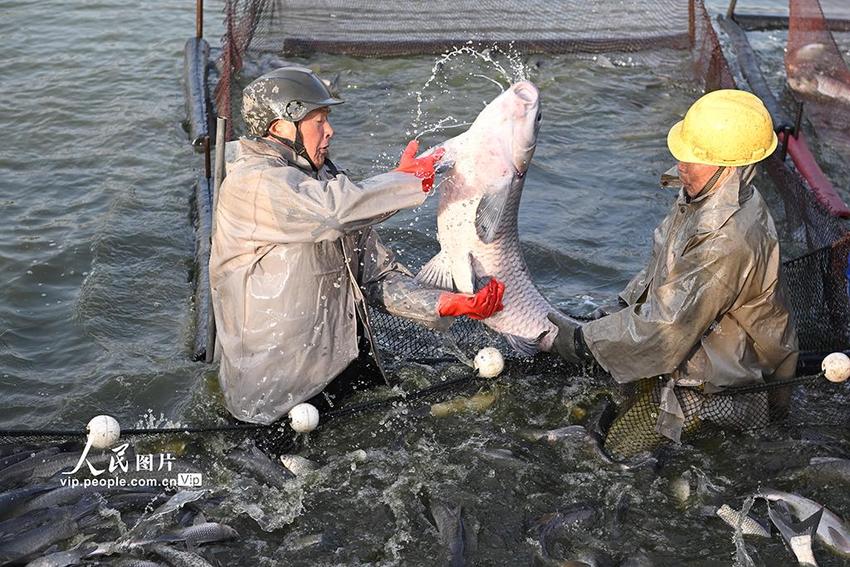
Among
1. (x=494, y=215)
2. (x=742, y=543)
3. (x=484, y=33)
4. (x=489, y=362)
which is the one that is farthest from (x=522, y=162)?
(x=484, y=33)

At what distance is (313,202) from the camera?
199 inches

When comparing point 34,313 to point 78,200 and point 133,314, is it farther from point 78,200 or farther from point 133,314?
point 78,200

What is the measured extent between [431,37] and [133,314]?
230 inches

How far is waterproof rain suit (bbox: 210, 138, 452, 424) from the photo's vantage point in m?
5.10

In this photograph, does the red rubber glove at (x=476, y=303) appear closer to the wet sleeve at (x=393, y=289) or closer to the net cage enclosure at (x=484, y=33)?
the wet sleeve at (x=393, y=289)

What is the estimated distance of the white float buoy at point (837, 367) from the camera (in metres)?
5.45

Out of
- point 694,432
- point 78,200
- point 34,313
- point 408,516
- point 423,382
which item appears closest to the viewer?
point 408,516

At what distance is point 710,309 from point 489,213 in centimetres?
142

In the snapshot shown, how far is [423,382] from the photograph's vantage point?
6332 mm

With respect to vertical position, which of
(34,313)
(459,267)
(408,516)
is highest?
(459,267)

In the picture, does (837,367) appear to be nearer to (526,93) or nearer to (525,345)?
(525,345)

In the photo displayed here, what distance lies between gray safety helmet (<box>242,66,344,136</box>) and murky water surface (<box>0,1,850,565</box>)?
1774 mm

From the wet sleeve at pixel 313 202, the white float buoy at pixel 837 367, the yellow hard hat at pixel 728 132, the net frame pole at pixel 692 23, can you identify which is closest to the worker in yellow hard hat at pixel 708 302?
the yellow hard hat at pixel 728 132

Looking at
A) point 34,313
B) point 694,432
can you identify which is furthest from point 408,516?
point 34,313
